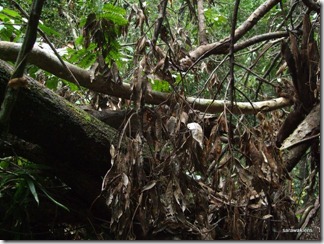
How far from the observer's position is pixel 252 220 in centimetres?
129

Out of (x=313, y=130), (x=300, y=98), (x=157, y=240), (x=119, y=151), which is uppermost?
(x=300, y=98)

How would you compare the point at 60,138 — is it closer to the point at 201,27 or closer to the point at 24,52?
the point at 24,52

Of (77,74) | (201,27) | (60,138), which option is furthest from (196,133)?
(201,27)

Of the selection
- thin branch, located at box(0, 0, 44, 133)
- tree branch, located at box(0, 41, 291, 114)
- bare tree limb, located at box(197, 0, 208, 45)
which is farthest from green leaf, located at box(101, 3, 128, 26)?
bare tree limb, located at box(197, 0, 208, 45)

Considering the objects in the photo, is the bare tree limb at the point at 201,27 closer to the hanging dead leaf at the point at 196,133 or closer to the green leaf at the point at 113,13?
the green leaf at the point at 113,13

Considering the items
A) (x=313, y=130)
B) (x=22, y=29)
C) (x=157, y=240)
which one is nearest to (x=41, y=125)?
(x=157, y=240)

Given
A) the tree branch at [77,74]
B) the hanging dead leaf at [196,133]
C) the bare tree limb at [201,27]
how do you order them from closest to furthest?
the hanging dead leaf at [196,133], the tree branch at [77,74], the bare tree limb at [201,27]

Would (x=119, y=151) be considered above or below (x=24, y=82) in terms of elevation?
below

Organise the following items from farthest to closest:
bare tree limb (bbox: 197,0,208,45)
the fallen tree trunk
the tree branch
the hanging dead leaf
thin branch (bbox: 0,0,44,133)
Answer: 1. bare tree limb (bbox: 197,0,208,45)
2. the tree branch
3. the fallen tree trunk
4. the hanging dead leaf
5. thin branch (bbox: 0,0,44,133)

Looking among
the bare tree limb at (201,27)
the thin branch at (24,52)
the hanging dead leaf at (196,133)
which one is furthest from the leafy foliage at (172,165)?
the bare tree limb at (201,27)

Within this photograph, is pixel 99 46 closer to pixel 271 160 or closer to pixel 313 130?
pixel 271 160

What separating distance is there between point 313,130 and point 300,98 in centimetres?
16

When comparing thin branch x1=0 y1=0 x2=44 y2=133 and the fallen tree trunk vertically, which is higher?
thin branch x1=0 y1=0 x2=44 y2=133

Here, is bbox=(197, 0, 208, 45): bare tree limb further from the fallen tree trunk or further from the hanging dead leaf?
the hanging dead leaf
